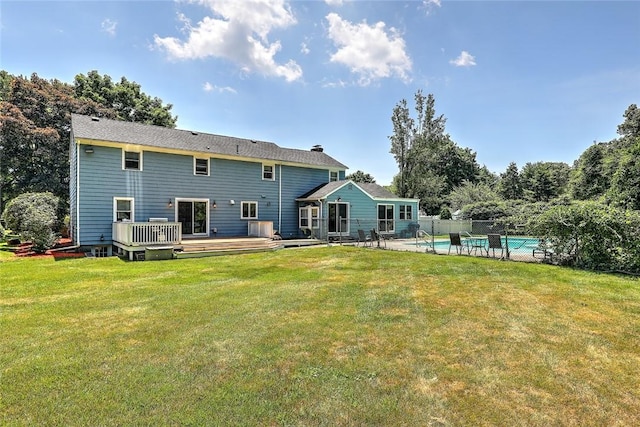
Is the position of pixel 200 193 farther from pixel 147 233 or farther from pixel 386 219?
pixel 386 219

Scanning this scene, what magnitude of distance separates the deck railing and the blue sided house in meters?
0.04

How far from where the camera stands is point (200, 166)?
1692 cm

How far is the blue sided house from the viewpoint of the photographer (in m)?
14.0

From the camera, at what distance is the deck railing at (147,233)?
39.8 feet

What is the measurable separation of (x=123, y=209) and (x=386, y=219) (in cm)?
1443

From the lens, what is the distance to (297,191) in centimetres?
2008

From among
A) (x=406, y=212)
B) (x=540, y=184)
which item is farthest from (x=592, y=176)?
(x=406, y=212)

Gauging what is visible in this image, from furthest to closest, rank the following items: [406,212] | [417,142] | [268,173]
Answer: [417,142], [406,212], [268,173]

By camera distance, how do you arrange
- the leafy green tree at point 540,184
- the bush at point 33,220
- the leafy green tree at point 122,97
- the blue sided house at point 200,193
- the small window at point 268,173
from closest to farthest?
the bush at point 33,220 → the blue sided house at point 200,193 → the small window at point 268,173 → the leafy green tree at point 122,97 → the leafy green tree at point 540,184

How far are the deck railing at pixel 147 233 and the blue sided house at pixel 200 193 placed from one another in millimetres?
37

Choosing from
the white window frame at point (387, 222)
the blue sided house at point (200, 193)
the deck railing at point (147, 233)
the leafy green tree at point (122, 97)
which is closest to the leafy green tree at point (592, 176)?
the blue sided house at point (200, 193)

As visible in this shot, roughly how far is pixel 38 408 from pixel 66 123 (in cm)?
2725

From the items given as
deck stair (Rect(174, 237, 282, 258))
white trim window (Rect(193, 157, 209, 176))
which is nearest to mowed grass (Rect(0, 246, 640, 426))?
deck stair (Rect(174, 237, 282, 258))

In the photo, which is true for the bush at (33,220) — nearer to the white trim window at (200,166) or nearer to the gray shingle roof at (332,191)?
the white trim window at (200,166)
